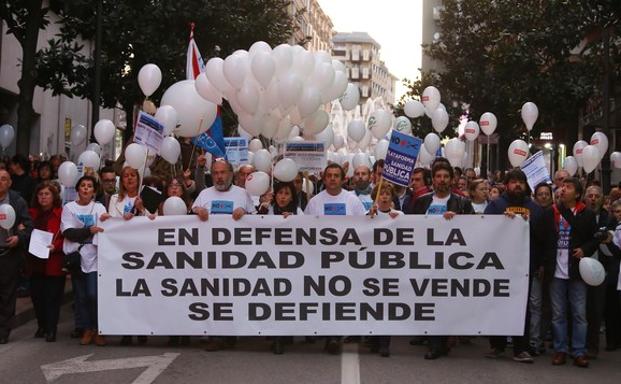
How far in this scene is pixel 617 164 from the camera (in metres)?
19.2

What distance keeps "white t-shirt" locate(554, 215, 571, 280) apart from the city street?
0.84 m

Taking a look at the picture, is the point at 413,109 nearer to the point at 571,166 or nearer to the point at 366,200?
the point at 571,166

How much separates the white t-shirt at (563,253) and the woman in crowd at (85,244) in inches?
168

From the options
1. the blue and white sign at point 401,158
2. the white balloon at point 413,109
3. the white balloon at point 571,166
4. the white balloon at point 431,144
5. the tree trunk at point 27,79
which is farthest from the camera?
the white balloon at point 413,109

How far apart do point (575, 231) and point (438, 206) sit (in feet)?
4.27

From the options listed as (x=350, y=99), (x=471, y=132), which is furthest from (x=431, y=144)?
(x=350, y=99)

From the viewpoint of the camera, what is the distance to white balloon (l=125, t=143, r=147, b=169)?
10.9 metres

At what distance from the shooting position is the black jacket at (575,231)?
975 centimetres

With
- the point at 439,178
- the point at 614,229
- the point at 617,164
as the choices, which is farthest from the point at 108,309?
the point at 617,164

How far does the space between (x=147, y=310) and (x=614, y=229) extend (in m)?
5.06

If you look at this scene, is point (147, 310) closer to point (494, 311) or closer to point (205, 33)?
point (494, 311)

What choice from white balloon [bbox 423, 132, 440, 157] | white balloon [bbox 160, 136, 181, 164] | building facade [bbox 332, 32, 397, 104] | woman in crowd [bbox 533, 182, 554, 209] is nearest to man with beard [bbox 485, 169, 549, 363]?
woman in crowd [bbox 533, 182, 554, 209]

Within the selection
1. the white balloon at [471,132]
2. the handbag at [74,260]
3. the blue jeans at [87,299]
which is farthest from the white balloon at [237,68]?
the white balloon at [471,132]

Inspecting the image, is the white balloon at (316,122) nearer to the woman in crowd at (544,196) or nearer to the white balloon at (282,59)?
the white balloon at (282,59)
